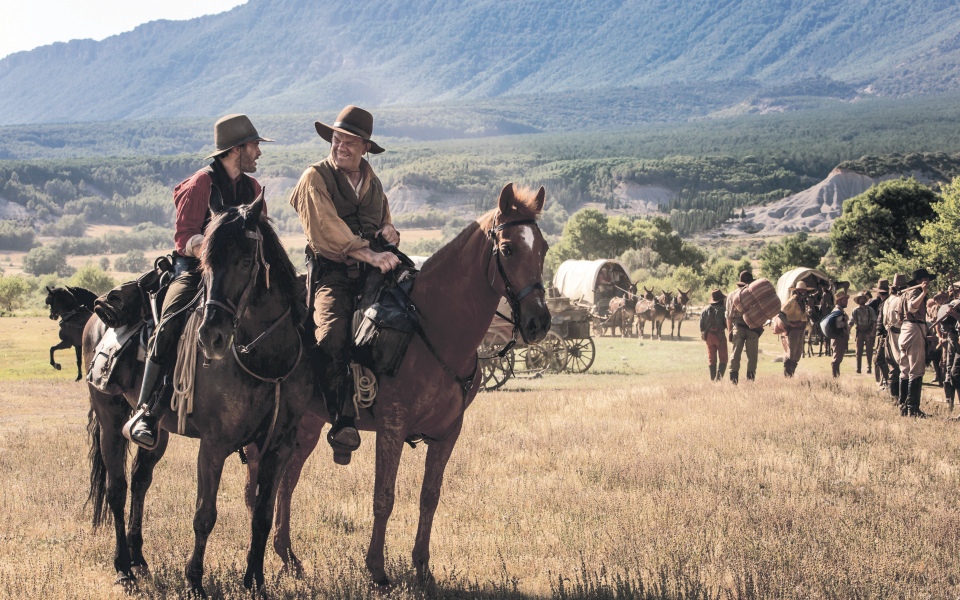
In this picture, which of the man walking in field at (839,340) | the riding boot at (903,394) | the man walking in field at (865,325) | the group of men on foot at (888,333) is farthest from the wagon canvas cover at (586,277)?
the riding boot at (903,394)

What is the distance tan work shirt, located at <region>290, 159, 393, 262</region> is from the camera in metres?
6.11

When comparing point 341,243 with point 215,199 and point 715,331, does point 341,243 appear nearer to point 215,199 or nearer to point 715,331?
point 215,199

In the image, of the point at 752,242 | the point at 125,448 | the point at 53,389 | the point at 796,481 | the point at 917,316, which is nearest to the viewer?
the point at 125,448

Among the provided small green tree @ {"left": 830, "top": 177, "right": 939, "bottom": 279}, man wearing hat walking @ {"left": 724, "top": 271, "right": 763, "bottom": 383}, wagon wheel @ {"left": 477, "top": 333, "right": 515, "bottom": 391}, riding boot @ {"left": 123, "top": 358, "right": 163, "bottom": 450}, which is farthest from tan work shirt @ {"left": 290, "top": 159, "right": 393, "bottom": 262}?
small green tree @ {"left": 830, "top": 177, "right": 939, "bottom": 279}

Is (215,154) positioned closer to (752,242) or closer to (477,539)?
(477,539)

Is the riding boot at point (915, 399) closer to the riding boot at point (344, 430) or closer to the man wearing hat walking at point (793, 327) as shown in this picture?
the man wearing hat walking at point (793, 327)

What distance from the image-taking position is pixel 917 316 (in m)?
13.2

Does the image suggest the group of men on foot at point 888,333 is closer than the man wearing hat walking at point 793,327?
Yes

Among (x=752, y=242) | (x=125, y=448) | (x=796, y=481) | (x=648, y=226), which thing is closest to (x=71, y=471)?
(x=125, y=448)

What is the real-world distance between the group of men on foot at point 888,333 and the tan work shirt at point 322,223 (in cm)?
1014

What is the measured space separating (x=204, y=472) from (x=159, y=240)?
16501cm

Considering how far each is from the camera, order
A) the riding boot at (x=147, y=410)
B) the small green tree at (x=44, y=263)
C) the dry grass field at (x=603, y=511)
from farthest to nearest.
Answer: the small green tree at (x=44, y=263) → the dry grass field at (x=603, y=511) → the riding boot at (x=147, y=410)

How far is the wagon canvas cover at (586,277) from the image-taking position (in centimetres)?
4553

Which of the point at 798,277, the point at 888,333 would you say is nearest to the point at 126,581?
the point at 888,333
